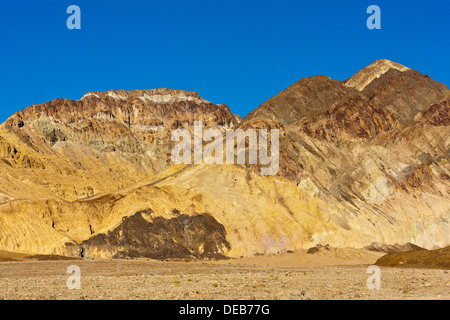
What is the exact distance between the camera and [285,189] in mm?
111938

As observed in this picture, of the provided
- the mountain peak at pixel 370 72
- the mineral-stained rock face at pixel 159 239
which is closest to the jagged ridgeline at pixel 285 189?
the mineral-stained rock face at pixel 159 239

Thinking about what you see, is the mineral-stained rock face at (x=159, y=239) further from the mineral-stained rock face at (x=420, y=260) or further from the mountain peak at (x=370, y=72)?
the mountain peak at (x=370, y=72)

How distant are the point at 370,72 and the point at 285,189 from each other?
8326 centimetres

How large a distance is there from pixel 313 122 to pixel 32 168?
65.0 meters

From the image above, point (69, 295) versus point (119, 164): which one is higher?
point (119, 164)

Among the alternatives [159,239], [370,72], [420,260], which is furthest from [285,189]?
[370,72]

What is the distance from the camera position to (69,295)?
3122cm

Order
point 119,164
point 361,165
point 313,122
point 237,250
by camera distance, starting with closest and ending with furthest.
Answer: point 237,250
point 361,165
point 313,122
point 119,164

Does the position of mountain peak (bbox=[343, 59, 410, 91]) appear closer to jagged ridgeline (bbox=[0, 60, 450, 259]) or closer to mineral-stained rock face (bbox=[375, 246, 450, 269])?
jagged ridgeline (bbox=[0, 60, 450, 259])

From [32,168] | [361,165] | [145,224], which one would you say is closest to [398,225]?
[361,165]

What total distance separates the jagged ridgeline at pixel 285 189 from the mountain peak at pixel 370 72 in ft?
1.33

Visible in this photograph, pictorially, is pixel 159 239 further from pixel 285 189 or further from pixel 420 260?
pixel 420 260
